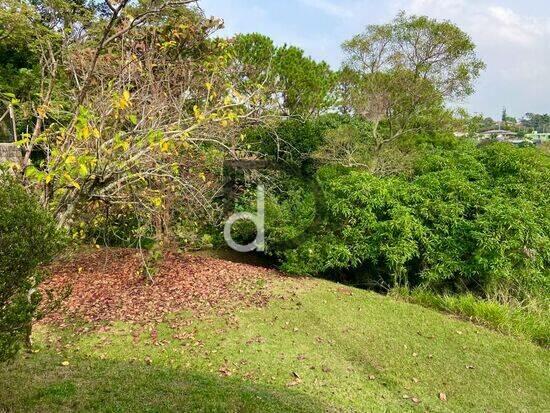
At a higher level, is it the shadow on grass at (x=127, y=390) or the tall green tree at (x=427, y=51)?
the tall green tree at (x=427, y=51)

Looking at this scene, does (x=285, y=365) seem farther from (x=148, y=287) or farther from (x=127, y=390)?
(x=148, y=287)

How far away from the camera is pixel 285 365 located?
4227 millimetres

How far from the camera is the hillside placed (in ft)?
11.5

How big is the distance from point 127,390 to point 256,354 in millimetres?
1317

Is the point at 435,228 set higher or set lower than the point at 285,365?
higher

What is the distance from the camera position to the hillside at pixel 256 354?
3.52 metres

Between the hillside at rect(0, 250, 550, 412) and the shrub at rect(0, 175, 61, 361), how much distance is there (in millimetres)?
1196

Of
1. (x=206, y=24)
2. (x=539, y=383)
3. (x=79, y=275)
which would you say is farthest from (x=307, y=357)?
(x=206, y=24)
